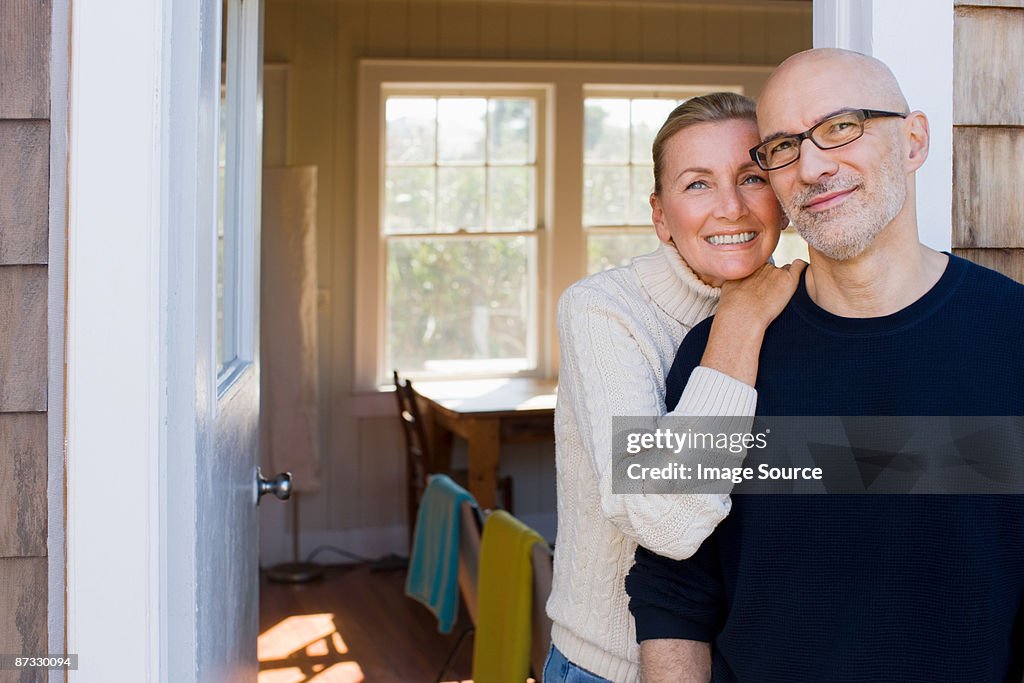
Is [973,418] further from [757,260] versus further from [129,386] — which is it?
[129,386]

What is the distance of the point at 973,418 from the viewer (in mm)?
1390

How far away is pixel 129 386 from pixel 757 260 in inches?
35.0

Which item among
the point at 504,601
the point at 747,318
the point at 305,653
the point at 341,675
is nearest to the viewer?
the point at 747,318

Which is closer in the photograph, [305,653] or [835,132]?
[835,132]

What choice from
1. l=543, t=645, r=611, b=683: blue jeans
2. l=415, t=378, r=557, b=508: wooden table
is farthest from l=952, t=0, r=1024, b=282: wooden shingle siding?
l=415, t=378, r=557, b=508: wooden table

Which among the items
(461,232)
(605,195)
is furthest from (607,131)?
(461,232)

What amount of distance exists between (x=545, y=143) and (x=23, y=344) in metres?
4.87

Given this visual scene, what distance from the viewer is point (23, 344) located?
56.6 inches

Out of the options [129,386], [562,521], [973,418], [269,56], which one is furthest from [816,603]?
[269,56]

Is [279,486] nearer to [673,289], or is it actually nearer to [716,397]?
[673,289]

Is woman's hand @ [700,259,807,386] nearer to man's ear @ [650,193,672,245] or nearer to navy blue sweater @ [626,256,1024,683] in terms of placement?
navy blue sweater @ [626,256,1024,683]

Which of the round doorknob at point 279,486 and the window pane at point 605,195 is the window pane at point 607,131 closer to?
the window pane at point 605,195

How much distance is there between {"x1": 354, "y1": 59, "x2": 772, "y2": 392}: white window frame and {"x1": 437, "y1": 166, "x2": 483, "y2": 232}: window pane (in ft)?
1.16

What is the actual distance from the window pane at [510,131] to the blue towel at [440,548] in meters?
2.82
